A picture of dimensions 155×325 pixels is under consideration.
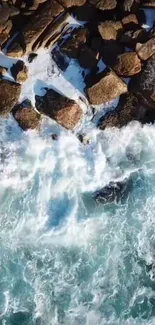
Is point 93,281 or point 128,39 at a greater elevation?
point 128,39

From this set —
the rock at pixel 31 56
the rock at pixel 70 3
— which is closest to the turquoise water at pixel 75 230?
the rock at pixel 31 56

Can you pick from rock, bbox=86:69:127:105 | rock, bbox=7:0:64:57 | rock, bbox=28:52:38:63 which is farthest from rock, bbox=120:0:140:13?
rock, bbox=28:52:38:63

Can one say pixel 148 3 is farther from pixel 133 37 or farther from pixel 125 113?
pixel 125 113

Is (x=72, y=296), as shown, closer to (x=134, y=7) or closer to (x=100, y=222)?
(x=100, y=222)

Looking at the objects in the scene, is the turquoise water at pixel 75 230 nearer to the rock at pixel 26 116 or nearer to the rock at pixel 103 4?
the rock at pixel 26 116

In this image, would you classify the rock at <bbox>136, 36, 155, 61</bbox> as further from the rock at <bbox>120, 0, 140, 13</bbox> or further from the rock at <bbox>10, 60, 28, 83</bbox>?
the rock at <bbox>10, 60, 28, 83</bbox>

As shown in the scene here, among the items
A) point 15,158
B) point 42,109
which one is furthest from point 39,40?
point 15,158

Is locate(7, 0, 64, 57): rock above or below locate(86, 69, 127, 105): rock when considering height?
above
